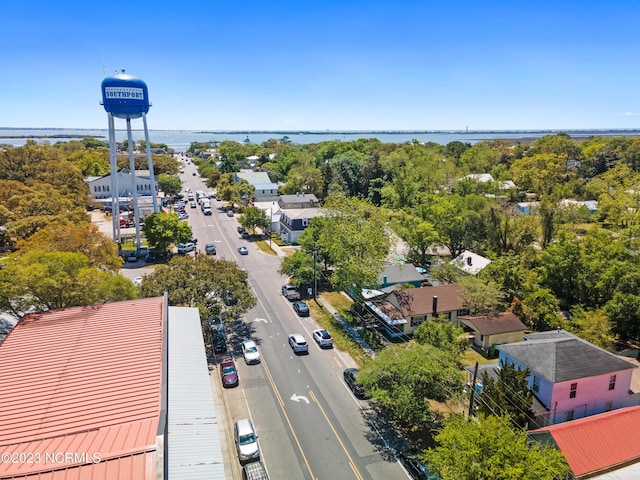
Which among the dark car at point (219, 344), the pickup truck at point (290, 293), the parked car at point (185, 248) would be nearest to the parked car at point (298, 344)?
the dark car at point (219, 344)

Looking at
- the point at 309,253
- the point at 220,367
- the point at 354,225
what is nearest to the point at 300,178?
the point at 309,253

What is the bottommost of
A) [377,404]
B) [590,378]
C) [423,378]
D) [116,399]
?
[377,404]

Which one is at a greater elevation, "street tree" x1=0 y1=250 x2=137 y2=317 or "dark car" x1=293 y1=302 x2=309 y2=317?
"street tree" x1=0 y1=250 x2=137 y2=317

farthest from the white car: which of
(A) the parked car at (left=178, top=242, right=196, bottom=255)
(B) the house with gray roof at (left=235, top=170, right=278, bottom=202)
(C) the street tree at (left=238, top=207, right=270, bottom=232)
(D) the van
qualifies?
(B) the house with gray roof at (left=235, top=170, right=278, bottom=202)

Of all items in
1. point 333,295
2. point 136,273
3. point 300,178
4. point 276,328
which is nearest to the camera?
point 276,328

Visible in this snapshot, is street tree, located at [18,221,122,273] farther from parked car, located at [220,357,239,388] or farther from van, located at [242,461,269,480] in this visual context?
van, located at [242,461,269,480]

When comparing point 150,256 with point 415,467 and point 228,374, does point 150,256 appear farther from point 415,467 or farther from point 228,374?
point 415,467

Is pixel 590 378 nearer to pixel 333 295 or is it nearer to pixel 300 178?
pixel 333 295
